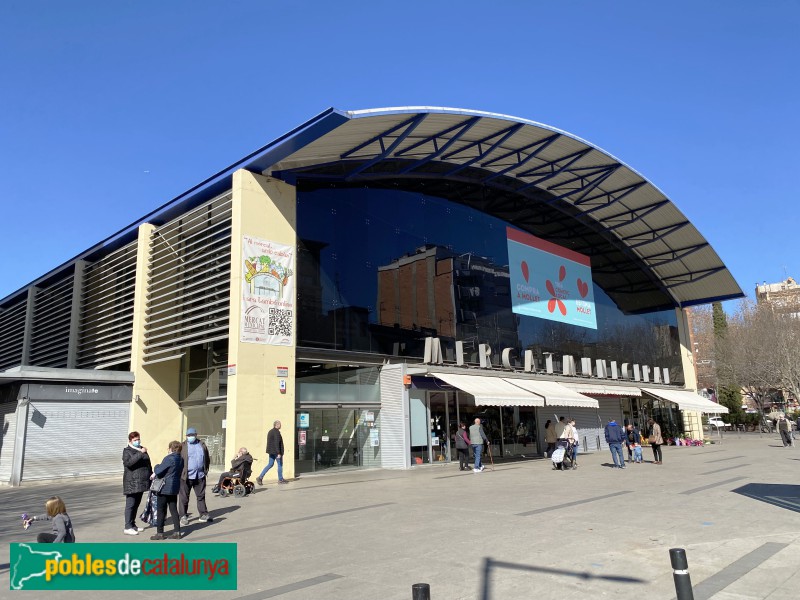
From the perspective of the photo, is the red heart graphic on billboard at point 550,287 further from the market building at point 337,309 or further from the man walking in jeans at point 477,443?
the man walking in jeans at point 477,443

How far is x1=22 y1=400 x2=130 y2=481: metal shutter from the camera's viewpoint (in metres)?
17.7

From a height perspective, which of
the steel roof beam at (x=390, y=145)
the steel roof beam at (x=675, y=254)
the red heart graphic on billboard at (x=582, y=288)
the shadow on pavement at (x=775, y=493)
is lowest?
the shadow on pavement at (x=775, y=493)

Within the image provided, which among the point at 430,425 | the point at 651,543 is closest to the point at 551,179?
the point at 430,425

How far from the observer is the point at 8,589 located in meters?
5.96

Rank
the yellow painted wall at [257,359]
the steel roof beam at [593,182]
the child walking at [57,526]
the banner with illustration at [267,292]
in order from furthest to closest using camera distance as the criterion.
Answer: the steel roof beam at [593,182], the banner with illustration at [267,292], the yellow painted wall at [257,359], the child walking at [57,526]

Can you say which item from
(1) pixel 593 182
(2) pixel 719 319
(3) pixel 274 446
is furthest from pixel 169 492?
(2) pixel 719 319

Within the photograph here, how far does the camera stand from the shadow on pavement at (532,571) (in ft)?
18.4

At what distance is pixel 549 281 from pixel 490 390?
Answer: 1043 centimetres

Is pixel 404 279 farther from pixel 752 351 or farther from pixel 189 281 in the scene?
pixel 752 351

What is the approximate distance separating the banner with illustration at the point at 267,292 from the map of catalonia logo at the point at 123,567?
1030 cm

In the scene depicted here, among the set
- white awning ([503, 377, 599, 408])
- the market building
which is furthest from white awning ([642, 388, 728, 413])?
white awning ([503, 377, 599, 408])

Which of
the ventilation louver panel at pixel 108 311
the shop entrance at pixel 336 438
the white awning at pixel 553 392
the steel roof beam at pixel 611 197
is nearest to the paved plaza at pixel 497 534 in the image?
the shop entrance at pixel 336 438

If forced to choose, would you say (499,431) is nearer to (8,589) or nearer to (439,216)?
(439,216)

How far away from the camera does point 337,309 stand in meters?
18.7
